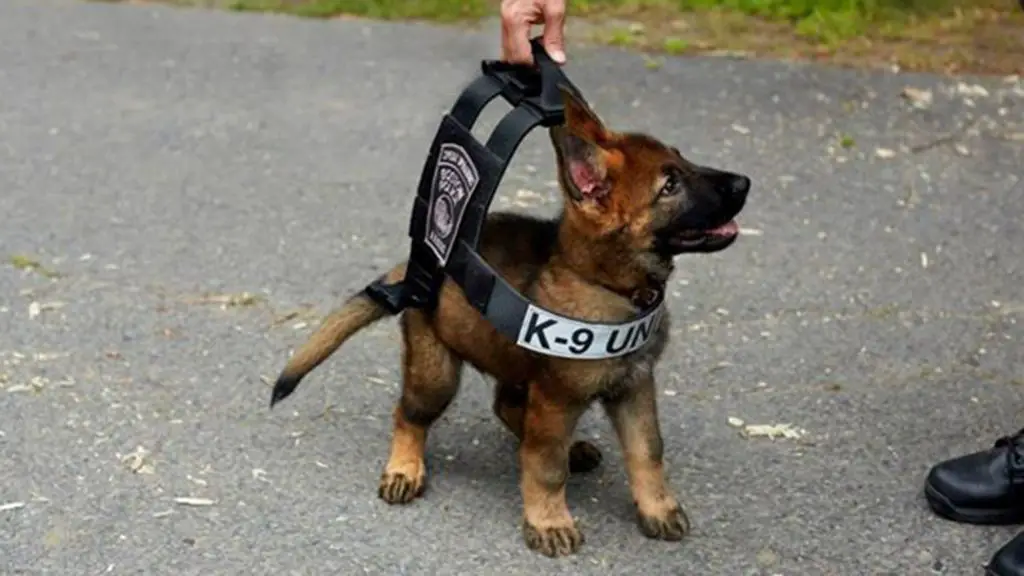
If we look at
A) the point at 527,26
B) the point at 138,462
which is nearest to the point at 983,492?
the point at 527,26

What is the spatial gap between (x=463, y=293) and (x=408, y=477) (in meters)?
0.56

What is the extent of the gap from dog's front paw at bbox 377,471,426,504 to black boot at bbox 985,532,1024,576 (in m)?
1.39

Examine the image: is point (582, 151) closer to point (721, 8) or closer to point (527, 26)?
point (527, 26)

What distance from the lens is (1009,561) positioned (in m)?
3.51

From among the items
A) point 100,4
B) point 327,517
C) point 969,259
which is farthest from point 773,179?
point 100,4

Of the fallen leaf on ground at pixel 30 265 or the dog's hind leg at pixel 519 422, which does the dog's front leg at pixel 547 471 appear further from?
the fallen leaf on ground at pixel 30 265

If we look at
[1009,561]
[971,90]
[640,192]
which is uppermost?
[640,192]

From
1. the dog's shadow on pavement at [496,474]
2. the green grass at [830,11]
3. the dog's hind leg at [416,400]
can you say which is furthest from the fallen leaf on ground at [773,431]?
the green grass at [830,11]

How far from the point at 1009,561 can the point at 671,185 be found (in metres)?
1.16

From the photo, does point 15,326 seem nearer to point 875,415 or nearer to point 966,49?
point 875,415

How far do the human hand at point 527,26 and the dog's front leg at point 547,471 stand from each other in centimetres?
78

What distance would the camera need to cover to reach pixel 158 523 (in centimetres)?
377

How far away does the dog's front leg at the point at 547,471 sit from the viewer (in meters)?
3.57

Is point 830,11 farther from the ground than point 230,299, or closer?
closer
